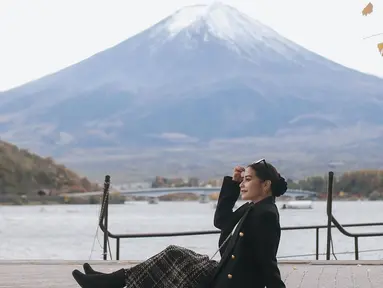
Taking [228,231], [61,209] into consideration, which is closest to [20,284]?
[228,231]

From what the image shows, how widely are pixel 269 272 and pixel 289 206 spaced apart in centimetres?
6838

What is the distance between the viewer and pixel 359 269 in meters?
9.82

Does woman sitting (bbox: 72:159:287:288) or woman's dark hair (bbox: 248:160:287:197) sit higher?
woman's dark hair (bbox: 248:160:287:197)

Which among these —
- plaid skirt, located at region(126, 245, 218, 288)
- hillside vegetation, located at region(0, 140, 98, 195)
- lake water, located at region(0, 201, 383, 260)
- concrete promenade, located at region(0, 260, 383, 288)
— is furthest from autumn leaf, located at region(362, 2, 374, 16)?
hillside vegetation, located at region(0, 140, 98, 195)

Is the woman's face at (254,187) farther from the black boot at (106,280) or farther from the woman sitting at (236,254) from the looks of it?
the black boot at (106,280)

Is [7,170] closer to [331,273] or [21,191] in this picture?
[21,191]

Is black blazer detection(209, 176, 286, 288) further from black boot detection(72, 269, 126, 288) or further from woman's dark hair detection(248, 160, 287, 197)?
black boot detection(72, 269, 126, 288)

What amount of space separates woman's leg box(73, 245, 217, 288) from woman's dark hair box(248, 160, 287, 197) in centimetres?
66

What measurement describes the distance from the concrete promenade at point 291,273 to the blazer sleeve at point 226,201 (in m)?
3.11

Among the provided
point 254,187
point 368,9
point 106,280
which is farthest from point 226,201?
point 368,9

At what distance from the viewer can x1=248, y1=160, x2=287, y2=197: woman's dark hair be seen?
16.4 feet

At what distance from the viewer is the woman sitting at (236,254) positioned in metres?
4.87

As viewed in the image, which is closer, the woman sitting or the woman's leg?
the woman sitting

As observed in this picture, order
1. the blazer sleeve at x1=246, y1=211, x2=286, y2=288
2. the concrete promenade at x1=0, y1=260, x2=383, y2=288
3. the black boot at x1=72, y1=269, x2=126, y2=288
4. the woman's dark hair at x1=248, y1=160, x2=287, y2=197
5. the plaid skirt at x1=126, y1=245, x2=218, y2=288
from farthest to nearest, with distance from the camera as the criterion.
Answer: the concrete promenade at x1=0, y1=260, x2=383, y2=288, the black boot at x1=72, y1=269, x2=126, y2=288, the plaid skirt at x1=126, y1=245, x2=218, y2=288, the woman's dark hair at x1=248, y1=160, x2=287, y2=197, the blazer sleeve at x1=246, y1=211, x2=286, y2=288
